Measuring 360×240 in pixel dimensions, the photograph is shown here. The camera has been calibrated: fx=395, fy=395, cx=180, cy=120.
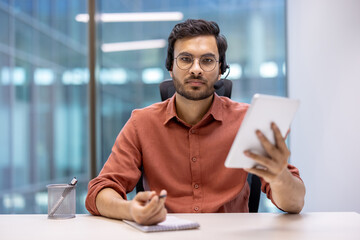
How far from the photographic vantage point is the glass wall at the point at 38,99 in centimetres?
347

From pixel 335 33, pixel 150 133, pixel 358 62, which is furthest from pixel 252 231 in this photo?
pixel 335 33

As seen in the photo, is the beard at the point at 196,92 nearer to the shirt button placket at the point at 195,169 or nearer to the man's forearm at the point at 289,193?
the shirt button placket at the point at 195,169

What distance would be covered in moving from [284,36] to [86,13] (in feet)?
5.44

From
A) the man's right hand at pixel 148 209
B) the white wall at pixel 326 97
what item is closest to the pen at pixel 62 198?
the man's right hand at pixel 148 209

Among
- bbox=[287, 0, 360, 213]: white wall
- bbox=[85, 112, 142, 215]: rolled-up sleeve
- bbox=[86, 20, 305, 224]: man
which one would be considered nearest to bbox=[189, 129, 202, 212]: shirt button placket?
bbox=[86, 20, 305, 224]: man

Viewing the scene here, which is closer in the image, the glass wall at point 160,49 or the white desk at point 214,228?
the white desk at point 214,228

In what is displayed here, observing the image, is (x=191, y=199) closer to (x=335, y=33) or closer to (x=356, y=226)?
(x=356, y=226)

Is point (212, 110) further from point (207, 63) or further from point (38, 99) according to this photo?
point (38, 99)

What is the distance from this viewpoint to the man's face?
1642 mm

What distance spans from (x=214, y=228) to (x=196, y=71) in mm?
704

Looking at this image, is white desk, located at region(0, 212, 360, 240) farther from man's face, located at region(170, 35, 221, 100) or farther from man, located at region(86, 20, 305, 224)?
man's face, located at region(170, 35, 221, 100)

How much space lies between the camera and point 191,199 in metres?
1.58

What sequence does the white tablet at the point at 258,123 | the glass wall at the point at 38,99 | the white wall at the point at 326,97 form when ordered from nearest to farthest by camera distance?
1. the white tablet at the point at 258,123
2. the white wall at the point at 326,97
3. the glass wall at the point at 38,99

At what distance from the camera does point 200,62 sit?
65.6 inches
